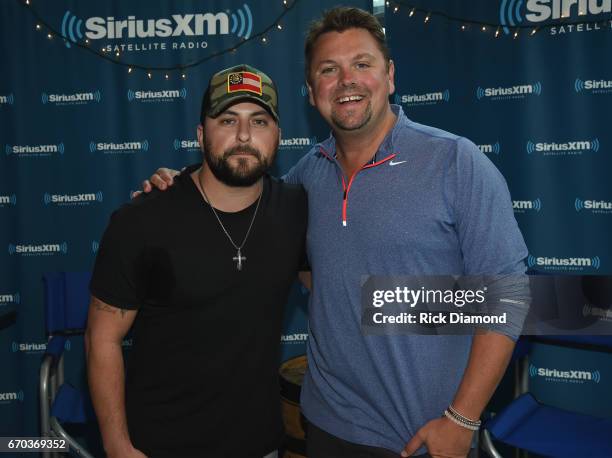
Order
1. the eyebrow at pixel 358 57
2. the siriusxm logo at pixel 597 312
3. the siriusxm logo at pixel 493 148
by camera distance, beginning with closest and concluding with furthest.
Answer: the eyebrow at pixel 358 57, the siriusxm logo at pixel 597 312, the siriusxm logo at pixel 493 148

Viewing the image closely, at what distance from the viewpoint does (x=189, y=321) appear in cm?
160

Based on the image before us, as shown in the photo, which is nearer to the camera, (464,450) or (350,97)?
(464,450)

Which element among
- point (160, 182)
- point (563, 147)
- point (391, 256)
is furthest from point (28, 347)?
point (563, 147)

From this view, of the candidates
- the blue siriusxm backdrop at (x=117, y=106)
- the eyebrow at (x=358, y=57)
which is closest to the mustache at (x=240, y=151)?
the eyebrow at (x=358, y=57)

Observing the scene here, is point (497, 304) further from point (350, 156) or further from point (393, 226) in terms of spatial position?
point (350, 156)

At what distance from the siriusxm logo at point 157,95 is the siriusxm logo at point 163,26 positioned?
36 cm

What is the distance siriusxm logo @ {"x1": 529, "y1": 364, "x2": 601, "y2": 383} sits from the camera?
3107mm

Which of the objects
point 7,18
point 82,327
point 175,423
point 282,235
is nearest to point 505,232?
point 282,235

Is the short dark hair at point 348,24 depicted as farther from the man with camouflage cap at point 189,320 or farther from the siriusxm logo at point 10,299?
the siriusxm logo at point 10,299

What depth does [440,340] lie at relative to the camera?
154cm

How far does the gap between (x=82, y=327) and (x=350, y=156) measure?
2010 mm

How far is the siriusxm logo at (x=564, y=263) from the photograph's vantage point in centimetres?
308

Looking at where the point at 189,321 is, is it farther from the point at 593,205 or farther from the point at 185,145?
the point at 593,205

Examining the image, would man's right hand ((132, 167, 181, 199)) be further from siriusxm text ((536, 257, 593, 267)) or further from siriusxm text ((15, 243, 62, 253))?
siriusxm text ((536, 257, 593, 267))
